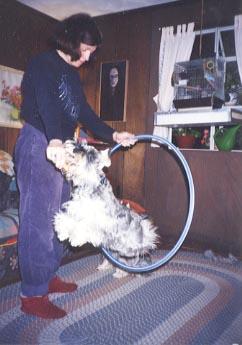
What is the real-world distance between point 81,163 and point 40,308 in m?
1.22

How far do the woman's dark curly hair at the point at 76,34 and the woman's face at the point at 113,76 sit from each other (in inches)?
148

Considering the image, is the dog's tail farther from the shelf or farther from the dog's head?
the shelf

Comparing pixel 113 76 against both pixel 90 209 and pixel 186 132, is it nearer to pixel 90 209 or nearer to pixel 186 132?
pixel 186 132

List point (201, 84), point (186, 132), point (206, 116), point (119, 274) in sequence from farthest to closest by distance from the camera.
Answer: point (186, 132), point (201, 84), point (206, 116), point (119, 274)

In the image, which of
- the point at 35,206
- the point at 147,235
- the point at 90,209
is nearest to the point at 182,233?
the point at 147,235

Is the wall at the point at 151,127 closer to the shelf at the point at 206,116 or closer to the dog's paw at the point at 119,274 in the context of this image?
the shelf at the point at 206,116

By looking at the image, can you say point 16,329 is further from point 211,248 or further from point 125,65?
point 125,65

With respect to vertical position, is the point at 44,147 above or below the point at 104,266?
above

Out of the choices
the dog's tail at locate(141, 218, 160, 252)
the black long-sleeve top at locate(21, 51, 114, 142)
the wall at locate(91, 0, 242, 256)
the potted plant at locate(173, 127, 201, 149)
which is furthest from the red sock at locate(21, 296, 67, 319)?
the potted plant at locate(173, 127, 201, 149)

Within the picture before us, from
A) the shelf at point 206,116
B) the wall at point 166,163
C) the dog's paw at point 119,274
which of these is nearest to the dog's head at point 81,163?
the dog's paw at point 119,274

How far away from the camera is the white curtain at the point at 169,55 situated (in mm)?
5316

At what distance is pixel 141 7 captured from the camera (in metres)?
5.78

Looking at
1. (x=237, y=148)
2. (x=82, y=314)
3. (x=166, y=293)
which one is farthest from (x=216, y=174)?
(x=82, y=314)

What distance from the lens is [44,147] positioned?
251cm
